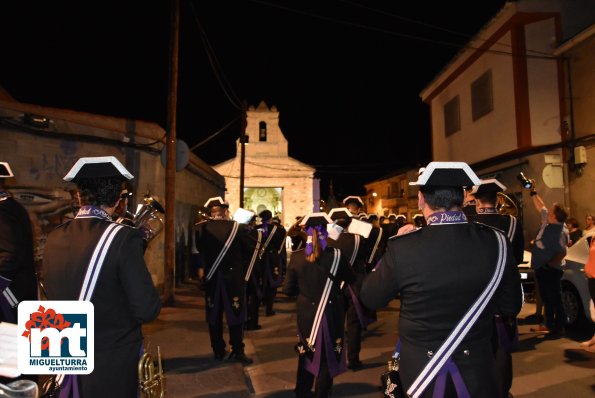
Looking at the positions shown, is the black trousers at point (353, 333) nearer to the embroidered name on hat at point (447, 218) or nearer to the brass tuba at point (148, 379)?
the brass tuba at point (148, 379)

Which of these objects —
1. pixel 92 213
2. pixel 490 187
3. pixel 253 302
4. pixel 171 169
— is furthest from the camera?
pixel 171 169

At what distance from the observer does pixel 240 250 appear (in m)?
6.87

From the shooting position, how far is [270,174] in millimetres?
51688

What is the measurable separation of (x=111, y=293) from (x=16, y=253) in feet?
4.82

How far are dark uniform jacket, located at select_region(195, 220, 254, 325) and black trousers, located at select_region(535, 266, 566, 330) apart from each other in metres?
4.94

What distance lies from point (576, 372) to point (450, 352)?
172 inches

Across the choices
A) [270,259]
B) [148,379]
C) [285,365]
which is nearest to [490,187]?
[285,365]

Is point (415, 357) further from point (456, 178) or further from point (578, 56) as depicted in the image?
point (578, 56)

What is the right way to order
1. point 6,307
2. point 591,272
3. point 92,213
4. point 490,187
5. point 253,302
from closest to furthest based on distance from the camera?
point 92,213 → point 6,307 → point 490,187 → point 591,272 → point 253,302

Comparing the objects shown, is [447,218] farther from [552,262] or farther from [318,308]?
[552,262]

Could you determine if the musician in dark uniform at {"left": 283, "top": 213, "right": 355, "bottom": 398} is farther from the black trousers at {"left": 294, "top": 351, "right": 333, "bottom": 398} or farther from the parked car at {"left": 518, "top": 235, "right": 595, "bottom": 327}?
the parked car at {"left": 518, "top": 235, "right": 595, "bottom": 327}

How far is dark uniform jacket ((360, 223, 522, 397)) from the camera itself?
8.44ft

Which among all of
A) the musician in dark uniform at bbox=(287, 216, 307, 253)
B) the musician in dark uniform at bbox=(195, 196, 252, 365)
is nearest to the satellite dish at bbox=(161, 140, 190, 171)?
the musician in dark uniform at bbox=(287, 216, 307, 253)

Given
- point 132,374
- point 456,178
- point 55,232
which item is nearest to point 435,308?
point 456,178
